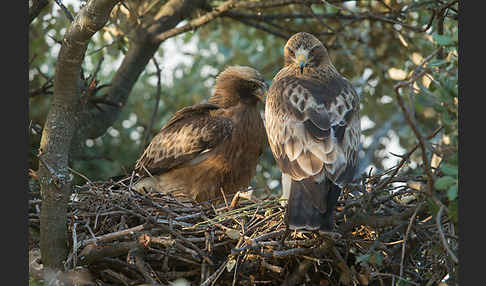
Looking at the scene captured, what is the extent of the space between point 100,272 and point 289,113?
1870mm

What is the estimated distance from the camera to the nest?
4.30m

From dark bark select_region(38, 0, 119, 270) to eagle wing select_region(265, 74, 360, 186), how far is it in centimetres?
156

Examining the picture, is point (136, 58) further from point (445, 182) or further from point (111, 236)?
point (445, 182)

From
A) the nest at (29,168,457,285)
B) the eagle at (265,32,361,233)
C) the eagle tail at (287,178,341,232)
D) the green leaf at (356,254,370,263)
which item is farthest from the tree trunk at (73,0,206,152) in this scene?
the green leaf at (356,254,370,263)

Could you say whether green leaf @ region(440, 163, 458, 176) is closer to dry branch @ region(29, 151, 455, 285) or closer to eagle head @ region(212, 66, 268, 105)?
dry branch @ region(29, 151, 455, 285)

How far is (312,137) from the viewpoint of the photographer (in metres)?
4.67

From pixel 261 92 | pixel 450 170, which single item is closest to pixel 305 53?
pixel 261 92

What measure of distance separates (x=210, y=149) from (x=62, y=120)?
242 centimetres

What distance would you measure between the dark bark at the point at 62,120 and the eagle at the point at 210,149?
6.80 feet

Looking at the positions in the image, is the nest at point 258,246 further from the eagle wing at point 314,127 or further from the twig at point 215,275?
the eagle wing at point 314,127

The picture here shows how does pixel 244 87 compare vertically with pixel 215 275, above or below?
above

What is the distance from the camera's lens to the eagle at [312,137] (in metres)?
4.23

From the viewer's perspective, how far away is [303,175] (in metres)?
4.42

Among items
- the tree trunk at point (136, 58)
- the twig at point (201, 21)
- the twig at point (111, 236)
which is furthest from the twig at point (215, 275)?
the twig at point (201, 21)
